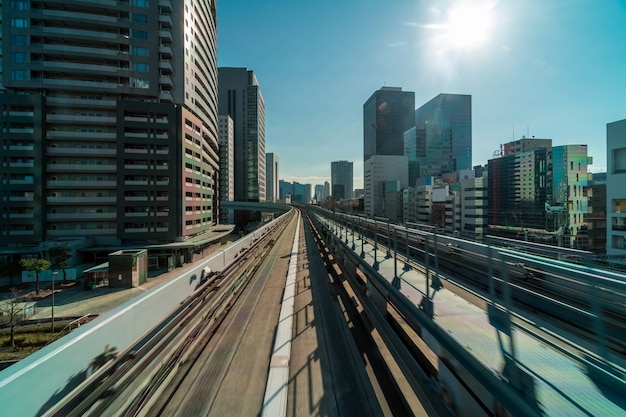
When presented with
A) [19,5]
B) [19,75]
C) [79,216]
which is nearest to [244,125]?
[19,5]

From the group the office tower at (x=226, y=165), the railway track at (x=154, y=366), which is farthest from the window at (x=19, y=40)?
the office tower at (x=226, y=165)

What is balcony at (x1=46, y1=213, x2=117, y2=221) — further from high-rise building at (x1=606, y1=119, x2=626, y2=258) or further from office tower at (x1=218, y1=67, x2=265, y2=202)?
office tower at (x1=218, y1=67, x2=265, y2=202)

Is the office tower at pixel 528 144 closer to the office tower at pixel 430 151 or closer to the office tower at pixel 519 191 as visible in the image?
the office tower at pixel 519 191

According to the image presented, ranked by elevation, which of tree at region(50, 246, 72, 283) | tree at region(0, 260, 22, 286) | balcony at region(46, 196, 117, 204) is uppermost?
balcony at region(46, 196, 117, 204)

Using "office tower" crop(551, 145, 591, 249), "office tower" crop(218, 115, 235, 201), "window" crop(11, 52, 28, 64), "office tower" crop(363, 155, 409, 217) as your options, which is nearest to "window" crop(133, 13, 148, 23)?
"window" crop(11, 52, 28, 64)

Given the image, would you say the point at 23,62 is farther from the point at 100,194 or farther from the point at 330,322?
the point at 330,322

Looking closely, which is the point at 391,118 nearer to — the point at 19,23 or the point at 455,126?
the point at 455,126
